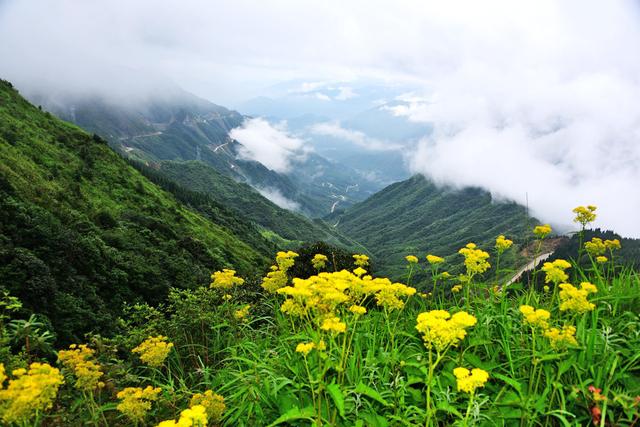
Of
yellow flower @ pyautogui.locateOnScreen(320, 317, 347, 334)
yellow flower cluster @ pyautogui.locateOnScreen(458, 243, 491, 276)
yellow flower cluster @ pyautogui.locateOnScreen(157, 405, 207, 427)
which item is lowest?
yellow flower cluster @ pyautogui.locateOnScreen(157, 405, 207, 427)

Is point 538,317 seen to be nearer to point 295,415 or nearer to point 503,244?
point 503,244

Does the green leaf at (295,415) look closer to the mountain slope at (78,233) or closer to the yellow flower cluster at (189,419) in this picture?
the yellow flower cluster at (189,419)

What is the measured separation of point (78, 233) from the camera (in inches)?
1326

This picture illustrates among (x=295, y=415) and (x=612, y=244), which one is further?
(x=612, y=244)

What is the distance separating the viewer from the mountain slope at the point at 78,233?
76.7 feet

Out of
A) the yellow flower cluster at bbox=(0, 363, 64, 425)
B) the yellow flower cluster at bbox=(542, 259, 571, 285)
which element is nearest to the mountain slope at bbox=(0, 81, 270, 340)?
the yellow flower cluster at bbox=(0, 363, 64, 425)

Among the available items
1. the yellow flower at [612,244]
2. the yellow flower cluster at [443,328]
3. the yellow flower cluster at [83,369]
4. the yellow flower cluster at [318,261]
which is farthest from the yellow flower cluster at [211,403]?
the yellow flower at [612,244]

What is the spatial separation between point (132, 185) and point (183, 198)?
58462 mm

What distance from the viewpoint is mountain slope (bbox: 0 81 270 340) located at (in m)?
23.4

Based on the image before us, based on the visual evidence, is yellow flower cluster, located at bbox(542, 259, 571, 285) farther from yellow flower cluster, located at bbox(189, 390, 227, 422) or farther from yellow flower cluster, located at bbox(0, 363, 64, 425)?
yellow flower cluster, located at bbox(0, 363, 64, 425)

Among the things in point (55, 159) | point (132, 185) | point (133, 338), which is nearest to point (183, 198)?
point (132, 185)

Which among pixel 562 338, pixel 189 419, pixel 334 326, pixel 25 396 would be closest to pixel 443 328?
pixel 334 326

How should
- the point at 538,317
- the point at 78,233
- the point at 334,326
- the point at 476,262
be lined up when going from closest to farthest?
the point at 334,326
the point at 538,317
the point at 476,262
the point at 78,233

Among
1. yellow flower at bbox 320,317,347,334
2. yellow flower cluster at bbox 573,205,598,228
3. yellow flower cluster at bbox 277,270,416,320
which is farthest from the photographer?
yellow flower cluster at bbox 573,205,598,228
